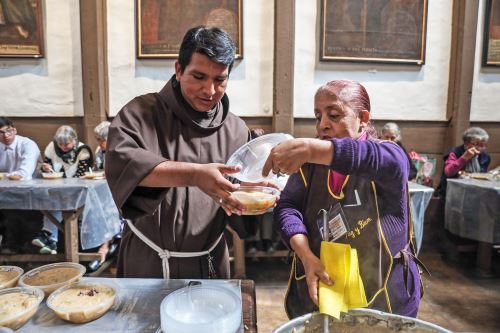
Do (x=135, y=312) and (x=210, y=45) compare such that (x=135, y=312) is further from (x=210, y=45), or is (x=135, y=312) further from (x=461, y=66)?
(x=461, y=66)

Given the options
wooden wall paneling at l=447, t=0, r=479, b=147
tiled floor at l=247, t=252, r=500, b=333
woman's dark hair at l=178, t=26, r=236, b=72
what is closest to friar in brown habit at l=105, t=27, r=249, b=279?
woman's dark hair at l=178, t=26, r=236, b=72

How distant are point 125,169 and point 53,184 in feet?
10.6

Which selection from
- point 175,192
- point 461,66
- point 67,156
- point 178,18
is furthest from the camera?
point 461,66

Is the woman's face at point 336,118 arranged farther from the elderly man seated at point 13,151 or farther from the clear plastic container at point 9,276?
the elderly man seated at point 13,151

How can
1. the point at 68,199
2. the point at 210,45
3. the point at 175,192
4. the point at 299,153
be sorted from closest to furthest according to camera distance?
the point at 299,153, the point at 210,45, the point at 175,192, the point at 68,199

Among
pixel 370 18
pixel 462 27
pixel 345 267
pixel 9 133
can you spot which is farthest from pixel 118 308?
pixel 462 27

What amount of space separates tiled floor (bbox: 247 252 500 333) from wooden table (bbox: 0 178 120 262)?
6.04 feet

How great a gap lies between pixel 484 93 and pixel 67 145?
6.42 metres

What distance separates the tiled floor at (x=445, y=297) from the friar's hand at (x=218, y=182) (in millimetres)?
2322

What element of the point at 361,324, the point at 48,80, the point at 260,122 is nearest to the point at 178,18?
the point at 260,122

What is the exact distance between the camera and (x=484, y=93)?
568cm

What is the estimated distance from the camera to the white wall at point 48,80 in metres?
5.57

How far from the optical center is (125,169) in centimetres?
124

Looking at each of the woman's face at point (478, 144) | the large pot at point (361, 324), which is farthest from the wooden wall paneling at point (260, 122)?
the large pot at point (361, 324)
